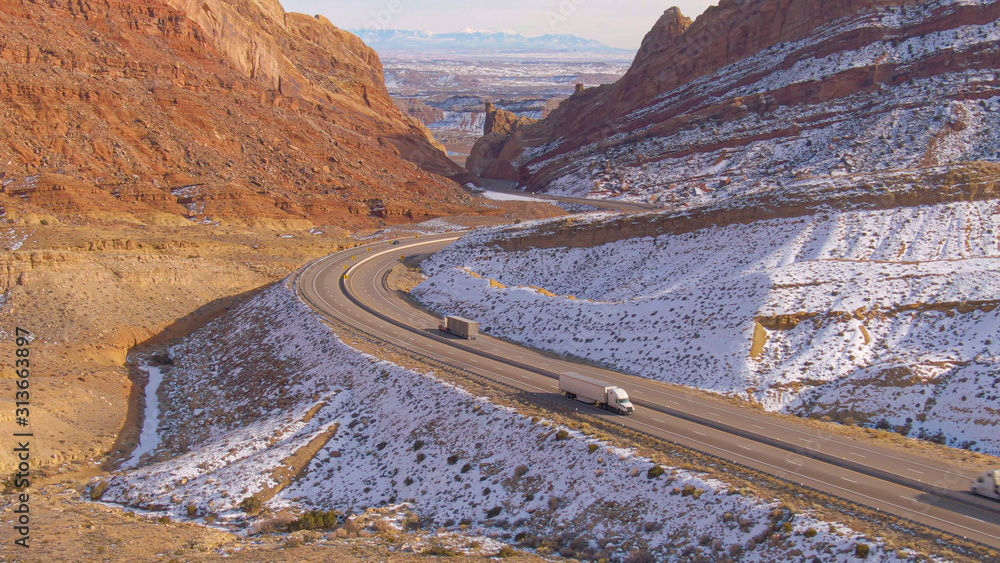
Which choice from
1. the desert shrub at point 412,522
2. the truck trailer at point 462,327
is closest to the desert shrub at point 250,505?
the desert shrub at point 412,522

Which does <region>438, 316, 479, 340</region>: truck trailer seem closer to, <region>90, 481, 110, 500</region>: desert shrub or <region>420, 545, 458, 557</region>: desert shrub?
<region>90, 481, 110, 500</region>: desert shrub

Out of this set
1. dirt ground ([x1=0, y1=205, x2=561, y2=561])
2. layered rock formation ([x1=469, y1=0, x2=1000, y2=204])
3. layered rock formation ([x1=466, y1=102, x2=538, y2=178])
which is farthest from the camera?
layered rock formation ([x1=466, y1=102, x2=538, y2=178])

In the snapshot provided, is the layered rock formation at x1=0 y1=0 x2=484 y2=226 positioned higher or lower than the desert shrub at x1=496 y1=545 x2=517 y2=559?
higher

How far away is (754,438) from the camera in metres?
27.5

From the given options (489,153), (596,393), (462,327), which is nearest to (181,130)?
(462,327)

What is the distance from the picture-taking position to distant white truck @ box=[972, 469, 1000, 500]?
71.3 ft

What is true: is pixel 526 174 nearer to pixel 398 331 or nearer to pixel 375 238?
pixel 375 238

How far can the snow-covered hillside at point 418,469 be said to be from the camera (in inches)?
844

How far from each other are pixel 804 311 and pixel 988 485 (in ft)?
53.1

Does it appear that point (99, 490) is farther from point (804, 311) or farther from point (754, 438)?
point (804, 311)

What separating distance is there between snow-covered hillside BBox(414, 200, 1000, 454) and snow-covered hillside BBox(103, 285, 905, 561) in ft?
36.9

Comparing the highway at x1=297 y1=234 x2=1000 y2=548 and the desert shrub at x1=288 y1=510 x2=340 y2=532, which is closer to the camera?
the highway at x1=297 y1=234 x2=1000 y2=548

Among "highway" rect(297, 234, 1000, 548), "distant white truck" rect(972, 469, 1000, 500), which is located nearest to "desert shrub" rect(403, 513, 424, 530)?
"highway" rect(297, 234, 1000, 548)

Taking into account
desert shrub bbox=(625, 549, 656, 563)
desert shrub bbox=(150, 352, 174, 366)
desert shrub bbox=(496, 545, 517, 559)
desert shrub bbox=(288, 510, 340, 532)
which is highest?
desert shrub bbox=(625, 549, 656, 563)
